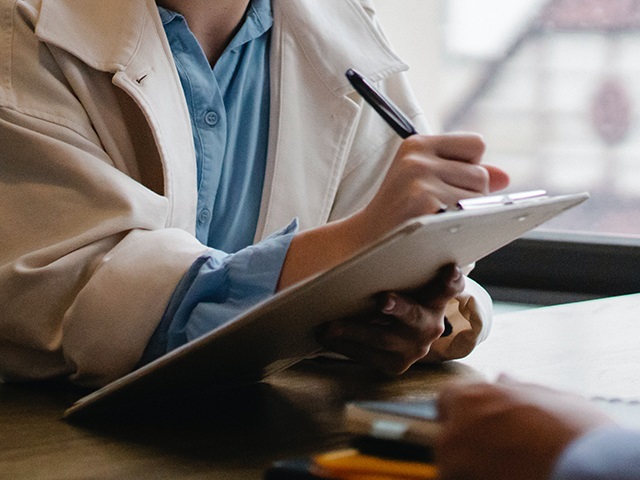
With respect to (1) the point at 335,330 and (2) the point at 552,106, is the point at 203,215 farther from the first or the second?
(2) the point at 552,106

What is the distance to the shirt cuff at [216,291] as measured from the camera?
83 centimetres

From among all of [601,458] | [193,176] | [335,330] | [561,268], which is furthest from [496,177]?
[561,268]

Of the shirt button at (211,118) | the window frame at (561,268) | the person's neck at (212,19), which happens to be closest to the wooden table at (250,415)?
the shirt button at (211,118)

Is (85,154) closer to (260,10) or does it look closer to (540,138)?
(260,10)

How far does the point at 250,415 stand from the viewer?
0.76 m

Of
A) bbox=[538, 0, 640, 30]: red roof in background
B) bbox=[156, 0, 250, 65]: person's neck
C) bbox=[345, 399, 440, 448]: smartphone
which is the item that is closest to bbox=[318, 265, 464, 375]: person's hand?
bbox=[345, 399, 440, 448]: smartphone

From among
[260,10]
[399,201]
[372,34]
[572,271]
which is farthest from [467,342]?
[572,271]

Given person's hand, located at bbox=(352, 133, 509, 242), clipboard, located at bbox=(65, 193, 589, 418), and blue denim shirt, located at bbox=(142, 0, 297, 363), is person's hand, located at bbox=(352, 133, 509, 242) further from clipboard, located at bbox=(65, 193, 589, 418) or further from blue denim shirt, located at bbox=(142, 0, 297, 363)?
blue denim shirt, located at bbox=(142, 0, 297, 363)

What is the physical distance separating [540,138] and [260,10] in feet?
2.81

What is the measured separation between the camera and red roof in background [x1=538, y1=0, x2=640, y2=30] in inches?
71.6

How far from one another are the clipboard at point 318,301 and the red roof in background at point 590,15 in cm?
113

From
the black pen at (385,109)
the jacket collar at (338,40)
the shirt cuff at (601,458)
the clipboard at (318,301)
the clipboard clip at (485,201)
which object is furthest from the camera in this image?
the jacket collar at (338,40)

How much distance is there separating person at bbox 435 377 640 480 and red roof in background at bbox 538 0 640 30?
1485 mm

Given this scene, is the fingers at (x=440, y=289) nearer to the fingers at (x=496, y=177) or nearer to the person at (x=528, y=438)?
the fingers at (x=496, y=177)
